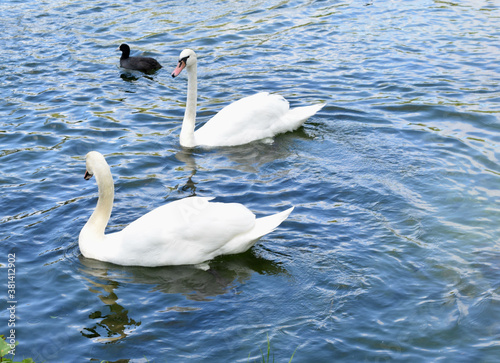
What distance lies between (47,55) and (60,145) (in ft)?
14.7

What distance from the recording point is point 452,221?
766 cm

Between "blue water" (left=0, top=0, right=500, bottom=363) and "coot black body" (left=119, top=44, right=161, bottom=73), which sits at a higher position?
"coot black body" (left=119, top=44, right=161, bottom=73)

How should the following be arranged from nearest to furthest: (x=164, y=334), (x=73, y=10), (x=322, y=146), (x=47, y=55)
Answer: (x=164, y=334) → (x=322, y=146) → (x=47, y=55) → (x=73, y=10)

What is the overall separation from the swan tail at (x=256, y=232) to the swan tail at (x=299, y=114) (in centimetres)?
366

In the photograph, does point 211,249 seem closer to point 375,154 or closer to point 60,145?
point 375,154

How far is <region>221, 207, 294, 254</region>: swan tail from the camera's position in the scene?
6.86 metres

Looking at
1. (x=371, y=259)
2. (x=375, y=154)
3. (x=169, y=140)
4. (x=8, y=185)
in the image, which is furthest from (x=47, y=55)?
(x=371, y=259)

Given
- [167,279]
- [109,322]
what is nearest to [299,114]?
[167,279]

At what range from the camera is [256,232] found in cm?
690

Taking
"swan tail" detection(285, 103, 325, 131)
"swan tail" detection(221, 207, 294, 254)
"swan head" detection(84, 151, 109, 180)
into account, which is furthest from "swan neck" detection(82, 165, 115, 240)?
"swan tail" detection(285, 103, 325, 131)

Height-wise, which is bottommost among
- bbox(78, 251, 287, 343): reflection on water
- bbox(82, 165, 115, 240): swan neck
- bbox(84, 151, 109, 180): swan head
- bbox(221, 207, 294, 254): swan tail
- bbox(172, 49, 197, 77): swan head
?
bbox(78, 251, 287, 343): reflection on water

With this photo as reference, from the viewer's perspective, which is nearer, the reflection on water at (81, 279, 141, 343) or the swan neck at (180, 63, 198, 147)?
the reflection on water at (81, 279, 141, 343)

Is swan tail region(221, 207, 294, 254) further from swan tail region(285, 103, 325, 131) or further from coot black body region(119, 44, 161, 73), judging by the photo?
coot black body region(119, 44, 161, 73)

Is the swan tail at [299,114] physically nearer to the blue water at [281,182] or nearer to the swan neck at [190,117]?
the blue water at [281,182]
